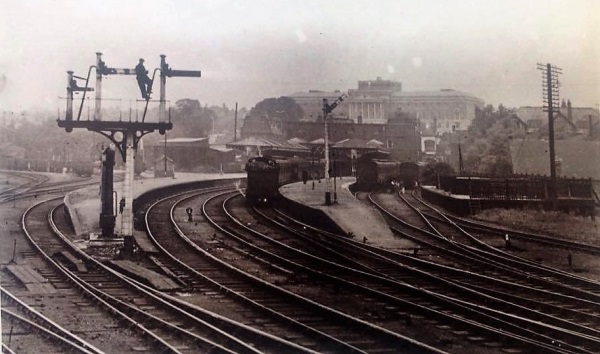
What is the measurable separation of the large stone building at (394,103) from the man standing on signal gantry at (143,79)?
5.13ft

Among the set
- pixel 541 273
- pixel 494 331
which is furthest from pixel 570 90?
pixel 494 331

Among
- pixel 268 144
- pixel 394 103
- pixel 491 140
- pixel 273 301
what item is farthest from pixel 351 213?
pixel 491 140

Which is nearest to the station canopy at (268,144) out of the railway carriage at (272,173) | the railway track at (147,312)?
the railway carriage at (272,173)

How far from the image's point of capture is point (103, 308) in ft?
→ 15.9

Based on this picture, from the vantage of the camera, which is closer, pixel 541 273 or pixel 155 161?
pixel 541 273

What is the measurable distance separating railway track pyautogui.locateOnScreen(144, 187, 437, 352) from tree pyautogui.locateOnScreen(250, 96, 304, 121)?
1.61m

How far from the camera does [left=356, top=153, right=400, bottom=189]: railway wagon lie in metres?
6.26

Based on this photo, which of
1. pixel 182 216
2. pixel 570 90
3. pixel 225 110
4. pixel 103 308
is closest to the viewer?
pixel 103 308

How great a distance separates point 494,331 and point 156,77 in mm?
4116

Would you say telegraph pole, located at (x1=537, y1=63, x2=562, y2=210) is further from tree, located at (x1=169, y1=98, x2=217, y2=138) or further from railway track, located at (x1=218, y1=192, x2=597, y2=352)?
tree, located at (x1=169, y1=98, x2=217, y2=138)

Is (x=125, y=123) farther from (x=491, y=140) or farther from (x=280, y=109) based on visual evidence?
(x=491, y=140)

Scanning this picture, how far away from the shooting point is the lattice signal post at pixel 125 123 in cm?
533

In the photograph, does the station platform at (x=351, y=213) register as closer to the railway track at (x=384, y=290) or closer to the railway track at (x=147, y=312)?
the railway track at (x=384, y=290)

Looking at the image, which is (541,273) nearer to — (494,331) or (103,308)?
(494,331)
